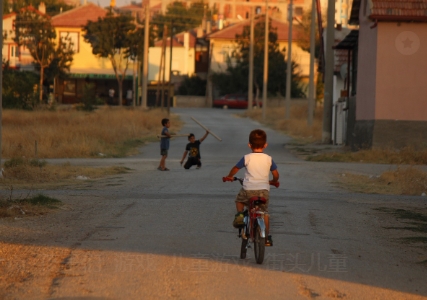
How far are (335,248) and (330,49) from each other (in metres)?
25.4

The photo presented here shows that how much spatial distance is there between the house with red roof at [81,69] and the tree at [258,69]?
10213 millimetres

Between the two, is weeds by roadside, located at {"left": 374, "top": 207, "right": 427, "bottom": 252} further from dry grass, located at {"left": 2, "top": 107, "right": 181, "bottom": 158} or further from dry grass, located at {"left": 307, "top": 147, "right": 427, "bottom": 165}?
dry grass, located at {"left": 2, "top": 107, "right": 181, "bottom": 158}

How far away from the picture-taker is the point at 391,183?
755 inches

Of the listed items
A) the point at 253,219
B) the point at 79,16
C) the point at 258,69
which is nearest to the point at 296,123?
the point at 258,69

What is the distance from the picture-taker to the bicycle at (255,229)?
8.48m

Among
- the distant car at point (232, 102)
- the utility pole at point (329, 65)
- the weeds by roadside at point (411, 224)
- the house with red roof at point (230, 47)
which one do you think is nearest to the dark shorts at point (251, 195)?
the weeds by roadside at point (411, 224)

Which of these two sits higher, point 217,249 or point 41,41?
point 41,41

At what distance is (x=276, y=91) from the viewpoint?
8150 centimetres

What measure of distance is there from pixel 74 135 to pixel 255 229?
77.5ft

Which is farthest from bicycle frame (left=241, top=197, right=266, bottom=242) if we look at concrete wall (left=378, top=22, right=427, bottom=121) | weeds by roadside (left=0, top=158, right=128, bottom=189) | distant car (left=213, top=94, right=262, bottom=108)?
distant car (left=213, top=94, right=262, bottom=108)

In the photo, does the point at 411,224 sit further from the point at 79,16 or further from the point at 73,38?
the point at 79,16

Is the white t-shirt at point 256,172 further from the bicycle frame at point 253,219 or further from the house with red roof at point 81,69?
the house with red roof at point 81,69

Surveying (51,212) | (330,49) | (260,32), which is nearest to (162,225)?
(51,212)

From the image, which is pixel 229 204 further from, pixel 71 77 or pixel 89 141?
pixel 71 77
